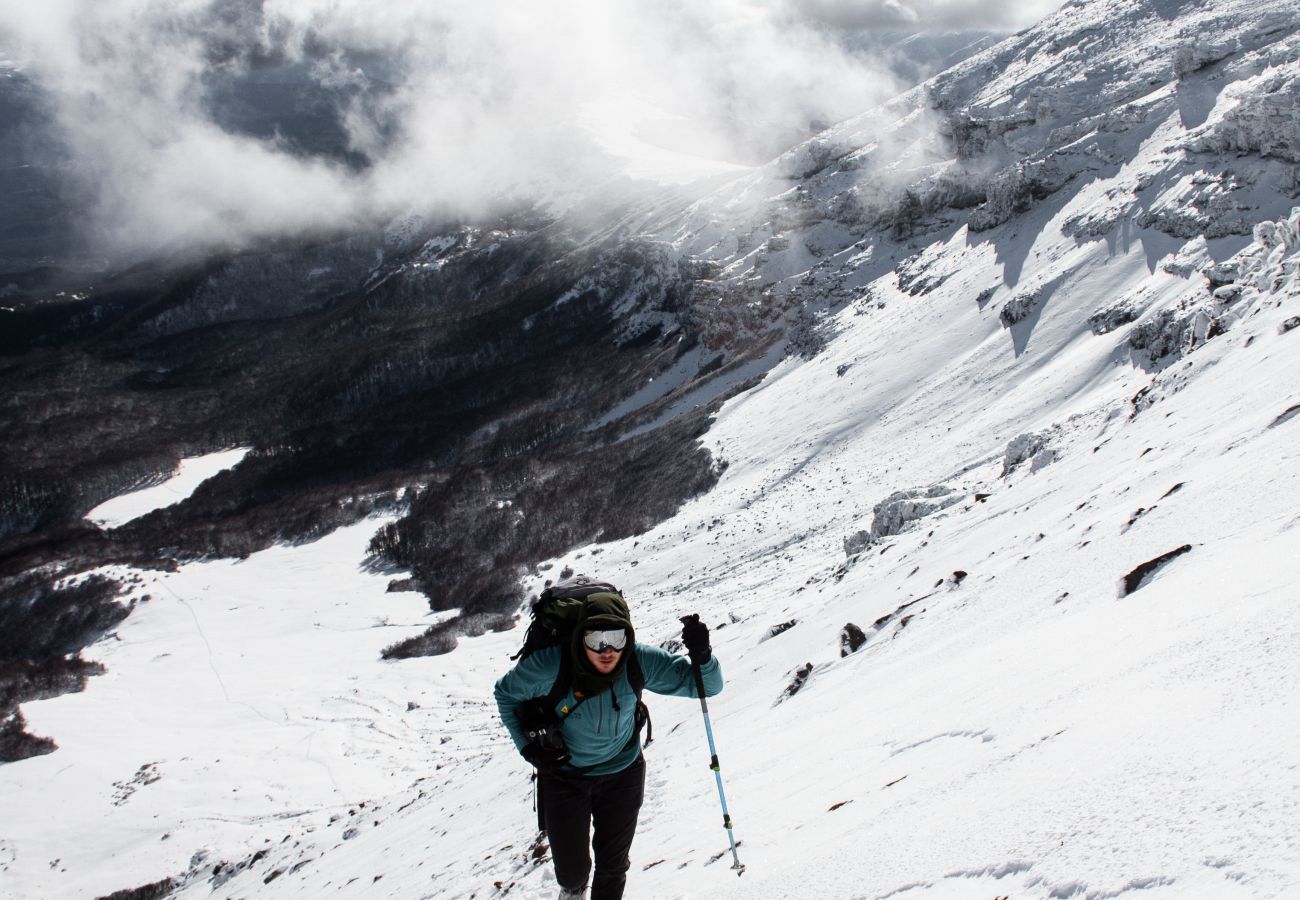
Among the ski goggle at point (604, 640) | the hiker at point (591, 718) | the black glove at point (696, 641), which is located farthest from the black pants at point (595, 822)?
the ski goggle at point (604, 640)

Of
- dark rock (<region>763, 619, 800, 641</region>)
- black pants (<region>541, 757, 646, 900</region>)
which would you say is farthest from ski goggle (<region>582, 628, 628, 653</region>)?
dark rock (<region>763, 619, 800, 641</region>)

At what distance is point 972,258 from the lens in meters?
73.9

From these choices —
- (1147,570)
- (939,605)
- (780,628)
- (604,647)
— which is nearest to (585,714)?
(604,647)

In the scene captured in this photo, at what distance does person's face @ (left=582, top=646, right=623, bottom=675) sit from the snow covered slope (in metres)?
2.00

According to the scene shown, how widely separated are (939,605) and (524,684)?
9954 mm

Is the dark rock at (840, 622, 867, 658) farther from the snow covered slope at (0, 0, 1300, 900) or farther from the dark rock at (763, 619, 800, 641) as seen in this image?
the dark rock at (763, 619, 800, 641)

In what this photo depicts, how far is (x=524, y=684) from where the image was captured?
5766 millimetres

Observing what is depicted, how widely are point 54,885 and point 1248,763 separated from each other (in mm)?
55393

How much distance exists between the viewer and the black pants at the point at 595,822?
19.7 ft


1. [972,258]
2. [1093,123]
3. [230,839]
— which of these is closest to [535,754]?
[230,839]

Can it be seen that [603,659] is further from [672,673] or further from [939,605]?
[939,605]

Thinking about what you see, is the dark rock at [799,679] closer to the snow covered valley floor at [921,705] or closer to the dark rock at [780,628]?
the snow covered valley floor at [921,705]

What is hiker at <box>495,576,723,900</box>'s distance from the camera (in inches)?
223

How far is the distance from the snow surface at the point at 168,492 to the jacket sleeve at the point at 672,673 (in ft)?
577
